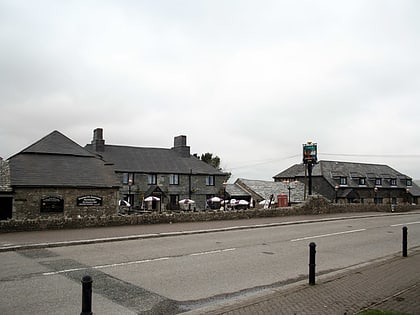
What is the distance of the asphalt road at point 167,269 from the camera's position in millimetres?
7637

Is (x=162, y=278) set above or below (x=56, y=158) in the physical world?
below

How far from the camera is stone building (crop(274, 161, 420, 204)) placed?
64.4 meters

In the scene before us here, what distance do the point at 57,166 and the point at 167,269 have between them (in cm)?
2033

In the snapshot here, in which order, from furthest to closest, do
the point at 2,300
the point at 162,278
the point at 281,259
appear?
the point at 281,259 < the point at 162,278 < the point at 2,300

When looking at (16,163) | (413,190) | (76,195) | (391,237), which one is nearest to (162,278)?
(391,237)

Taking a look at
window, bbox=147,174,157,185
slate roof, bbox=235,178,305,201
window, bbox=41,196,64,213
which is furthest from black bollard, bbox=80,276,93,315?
slate roof, bbox=235,178,305,201

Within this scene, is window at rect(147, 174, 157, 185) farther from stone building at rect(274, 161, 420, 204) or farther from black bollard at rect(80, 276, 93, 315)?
black bollard at rect(80, 276, 93, 315)

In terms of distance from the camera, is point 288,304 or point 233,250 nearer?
point 288,304

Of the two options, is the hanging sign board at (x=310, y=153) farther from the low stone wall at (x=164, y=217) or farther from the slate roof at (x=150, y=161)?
the slate roof at (x=150, y=161)

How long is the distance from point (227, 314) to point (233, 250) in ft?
25.9

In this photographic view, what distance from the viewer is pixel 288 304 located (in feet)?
23.0

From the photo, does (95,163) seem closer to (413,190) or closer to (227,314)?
(227,314)

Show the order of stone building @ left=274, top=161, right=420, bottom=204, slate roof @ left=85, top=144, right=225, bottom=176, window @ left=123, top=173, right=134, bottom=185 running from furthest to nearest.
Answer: stone building @ left=274, top=161, right=420, bottom=204 < slate roof @ left=85, top=144, right=225, bottom=176 < window @ left=123, top=173, right=134, bottom=185

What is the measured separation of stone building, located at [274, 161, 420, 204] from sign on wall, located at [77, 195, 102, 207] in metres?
40.0
